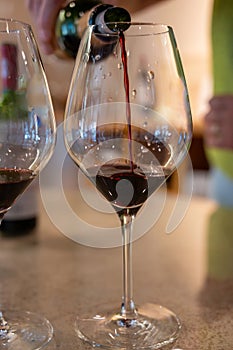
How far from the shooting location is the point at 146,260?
0.76m

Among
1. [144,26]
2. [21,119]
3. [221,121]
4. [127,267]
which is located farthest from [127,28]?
[221,121]

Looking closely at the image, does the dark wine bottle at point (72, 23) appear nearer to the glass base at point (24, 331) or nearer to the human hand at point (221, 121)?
the glass base at point (24, 331)

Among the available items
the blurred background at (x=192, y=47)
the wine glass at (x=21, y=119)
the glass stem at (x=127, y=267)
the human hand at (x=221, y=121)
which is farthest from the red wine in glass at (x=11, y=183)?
the blurred background at (x=192, y=47)

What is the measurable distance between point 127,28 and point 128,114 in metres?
0.08

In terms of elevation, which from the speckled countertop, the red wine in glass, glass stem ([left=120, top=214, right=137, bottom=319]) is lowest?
the speckled countertop

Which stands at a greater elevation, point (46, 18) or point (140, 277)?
point (46, 18)

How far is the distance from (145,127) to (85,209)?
576 mm

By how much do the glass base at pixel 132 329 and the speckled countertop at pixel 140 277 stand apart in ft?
0.04

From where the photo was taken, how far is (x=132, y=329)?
522 millimetres

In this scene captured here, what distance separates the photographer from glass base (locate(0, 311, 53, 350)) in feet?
1.61

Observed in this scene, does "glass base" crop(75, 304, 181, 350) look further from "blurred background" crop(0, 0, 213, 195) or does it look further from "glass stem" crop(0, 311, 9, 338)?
"blurred background" crop(0, 0, 213, 195)

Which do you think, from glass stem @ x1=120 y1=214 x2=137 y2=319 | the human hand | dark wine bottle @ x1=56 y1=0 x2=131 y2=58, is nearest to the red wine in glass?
glass stem @ x1=120 y1=214 x2=137 y2=319

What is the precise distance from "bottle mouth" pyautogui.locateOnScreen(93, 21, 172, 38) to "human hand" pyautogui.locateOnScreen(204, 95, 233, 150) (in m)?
0.79

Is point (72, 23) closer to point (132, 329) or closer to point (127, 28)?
point (127, 28)
